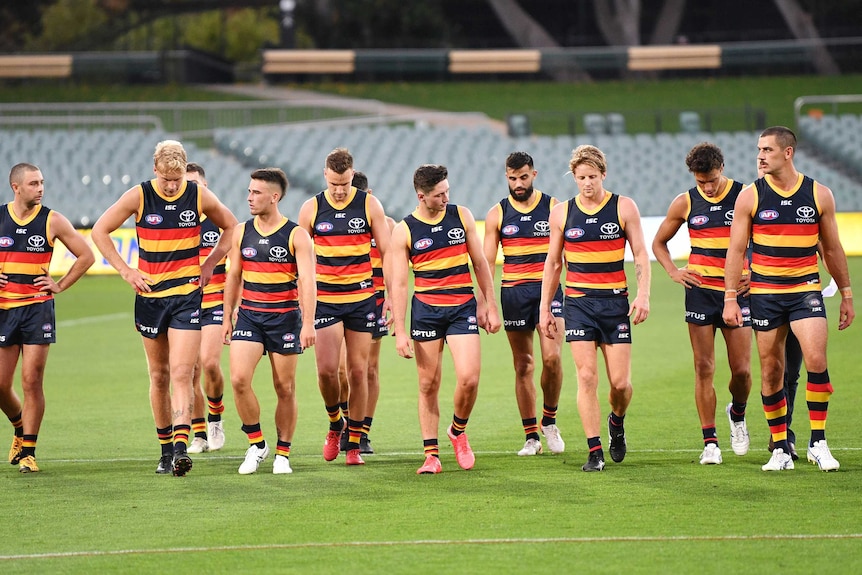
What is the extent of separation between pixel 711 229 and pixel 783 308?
0.89 meters

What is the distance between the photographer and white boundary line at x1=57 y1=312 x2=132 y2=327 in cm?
1898

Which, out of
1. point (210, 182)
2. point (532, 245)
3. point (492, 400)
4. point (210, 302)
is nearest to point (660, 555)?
point (532, 245)

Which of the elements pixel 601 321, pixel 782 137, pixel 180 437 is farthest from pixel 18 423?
pixel 782 137

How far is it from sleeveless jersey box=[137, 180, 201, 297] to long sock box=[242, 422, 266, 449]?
1.07 meters

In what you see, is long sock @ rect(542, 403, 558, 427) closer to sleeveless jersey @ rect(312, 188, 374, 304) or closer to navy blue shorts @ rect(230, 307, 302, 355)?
sleeveless jersey @ rect(312, 188, 374, 304)

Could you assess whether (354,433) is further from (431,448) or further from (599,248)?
(599,248)

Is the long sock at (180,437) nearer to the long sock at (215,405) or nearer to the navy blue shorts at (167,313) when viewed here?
the navy blue shorts at (167,313)

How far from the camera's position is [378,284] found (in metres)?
9.83

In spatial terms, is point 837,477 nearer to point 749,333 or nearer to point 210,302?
point 749,333

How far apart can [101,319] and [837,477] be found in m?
14.1

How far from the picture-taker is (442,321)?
8.52 m

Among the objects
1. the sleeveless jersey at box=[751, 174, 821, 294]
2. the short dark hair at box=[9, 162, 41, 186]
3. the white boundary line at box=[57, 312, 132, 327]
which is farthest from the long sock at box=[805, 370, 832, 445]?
the white boundary line at box=[57, 312, 132, 327]

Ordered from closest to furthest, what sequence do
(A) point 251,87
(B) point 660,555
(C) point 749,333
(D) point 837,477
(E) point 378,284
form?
1. (B) point 660,555
2. (D) point 837,477
3. (C) point 749,333
4. (E) point 378,284
5. (A) point 251,87

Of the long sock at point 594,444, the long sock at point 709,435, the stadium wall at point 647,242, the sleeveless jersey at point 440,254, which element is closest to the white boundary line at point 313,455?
the long sock at point 709,435
